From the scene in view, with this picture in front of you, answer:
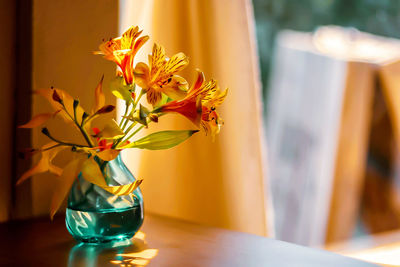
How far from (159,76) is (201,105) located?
0.22 ft

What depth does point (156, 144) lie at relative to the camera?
0.66 meters

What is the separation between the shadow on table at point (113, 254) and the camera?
57 centimetres

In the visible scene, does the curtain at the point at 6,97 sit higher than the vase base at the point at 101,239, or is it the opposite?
the curtain at the point at 6,97

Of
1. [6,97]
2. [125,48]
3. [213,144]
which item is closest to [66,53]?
[6,97]

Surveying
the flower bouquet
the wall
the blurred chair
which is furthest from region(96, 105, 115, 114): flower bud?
the blurred chair

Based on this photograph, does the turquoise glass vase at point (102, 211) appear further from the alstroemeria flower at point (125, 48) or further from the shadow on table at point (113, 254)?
the alstroemeria flower at point (125, 48)

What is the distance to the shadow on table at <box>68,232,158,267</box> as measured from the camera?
1.86 ft

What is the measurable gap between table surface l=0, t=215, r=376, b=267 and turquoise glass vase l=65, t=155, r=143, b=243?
2 centimetres

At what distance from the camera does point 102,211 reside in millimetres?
616

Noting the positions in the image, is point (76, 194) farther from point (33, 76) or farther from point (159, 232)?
point (33, 76)

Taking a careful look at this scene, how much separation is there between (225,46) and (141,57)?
0.57ft

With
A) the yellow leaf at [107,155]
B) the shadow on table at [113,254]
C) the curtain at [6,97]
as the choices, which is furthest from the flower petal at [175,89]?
the curtain at [6,97]

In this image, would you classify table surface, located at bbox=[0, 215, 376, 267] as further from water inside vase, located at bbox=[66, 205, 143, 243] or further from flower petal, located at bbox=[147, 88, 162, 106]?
flower petal, located at bbox=[147, 88, 162, 106]

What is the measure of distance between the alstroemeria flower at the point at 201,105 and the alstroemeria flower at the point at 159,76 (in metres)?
0.01
